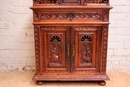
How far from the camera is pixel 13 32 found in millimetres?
2193

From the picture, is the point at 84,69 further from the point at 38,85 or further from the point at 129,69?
the point at 129,69

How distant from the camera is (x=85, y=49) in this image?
5.78 feet

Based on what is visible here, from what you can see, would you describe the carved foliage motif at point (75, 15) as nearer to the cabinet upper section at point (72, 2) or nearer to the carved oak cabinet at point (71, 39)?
the carved oak cabinet at point (71, 39)

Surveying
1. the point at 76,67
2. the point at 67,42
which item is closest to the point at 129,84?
the point at 76,67

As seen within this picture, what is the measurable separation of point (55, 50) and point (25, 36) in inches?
25.0

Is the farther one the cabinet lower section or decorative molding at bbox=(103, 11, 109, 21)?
the cabinet lower section

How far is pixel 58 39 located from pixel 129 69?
1190 millimetres

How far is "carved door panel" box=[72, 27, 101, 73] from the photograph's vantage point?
1720 mm

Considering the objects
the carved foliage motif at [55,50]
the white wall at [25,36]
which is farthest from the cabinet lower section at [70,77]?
the white wall at [25,36]

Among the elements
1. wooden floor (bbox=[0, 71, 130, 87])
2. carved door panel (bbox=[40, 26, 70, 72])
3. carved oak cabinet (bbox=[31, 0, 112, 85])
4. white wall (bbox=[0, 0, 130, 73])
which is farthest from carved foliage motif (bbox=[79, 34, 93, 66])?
white wall (bbox=[0, 0, 130, 73])

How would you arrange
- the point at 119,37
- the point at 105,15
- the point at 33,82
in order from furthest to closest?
the point at 119,37
the point at 33,82
the point at 105,15

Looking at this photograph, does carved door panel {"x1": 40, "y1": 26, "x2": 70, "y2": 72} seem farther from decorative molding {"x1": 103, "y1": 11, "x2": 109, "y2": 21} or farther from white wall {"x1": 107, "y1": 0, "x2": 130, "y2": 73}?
white wall {"x1": 107, "y1": 0, "x2": 130, "y2": 73}

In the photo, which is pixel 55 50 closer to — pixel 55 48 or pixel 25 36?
pixel 55 48

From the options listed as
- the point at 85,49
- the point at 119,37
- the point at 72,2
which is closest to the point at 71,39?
the point at 85,49
